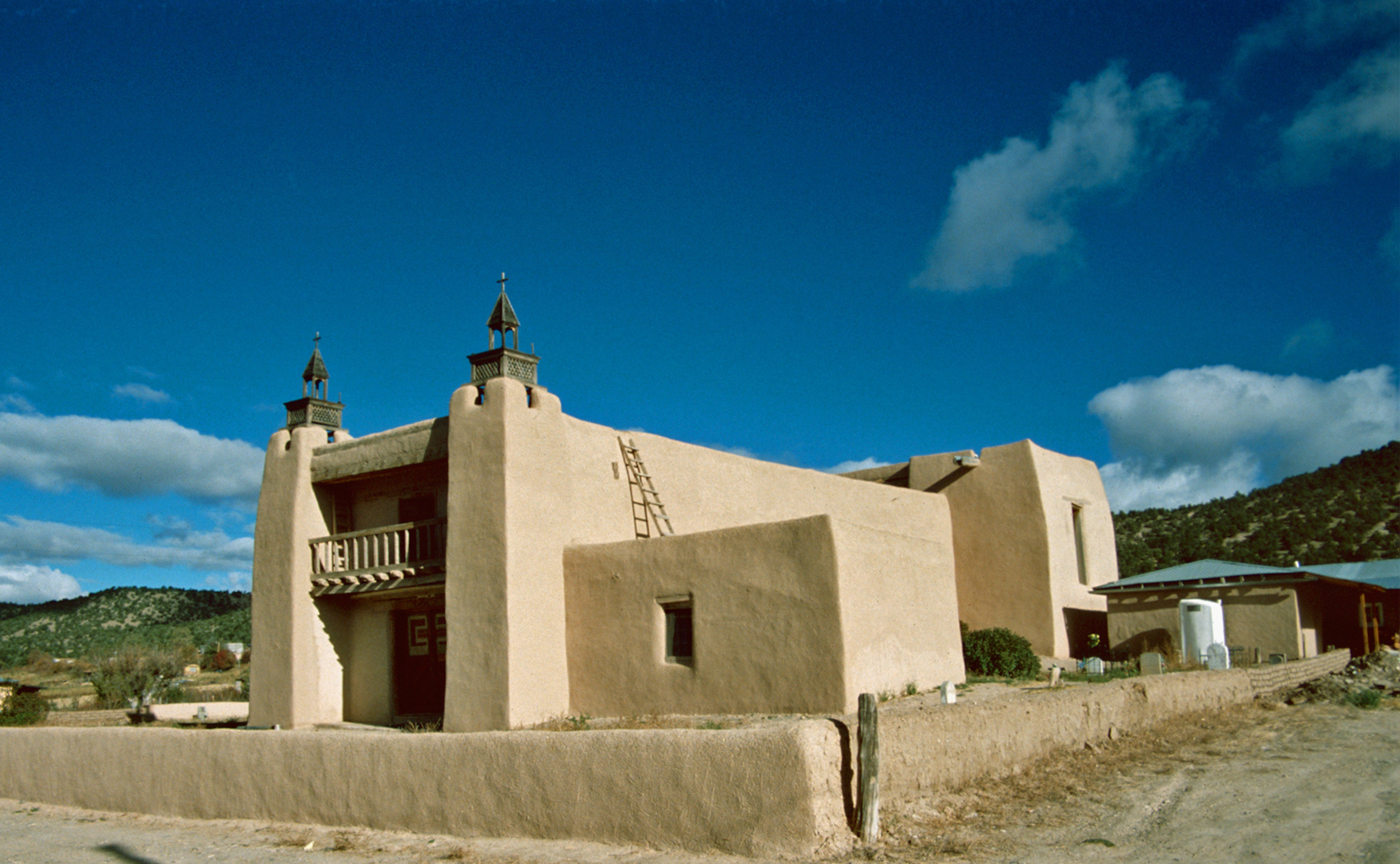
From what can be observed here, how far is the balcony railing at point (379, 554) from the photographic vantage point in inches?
699

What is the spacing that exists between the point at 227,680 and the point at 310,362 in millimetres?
24955

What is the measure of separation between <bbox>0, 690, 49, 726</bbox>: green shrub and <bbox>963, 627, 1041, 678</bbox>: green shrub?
20.3 meters

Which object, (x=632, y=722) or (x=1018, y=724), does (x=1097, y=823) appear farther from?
(x=632, y=722)

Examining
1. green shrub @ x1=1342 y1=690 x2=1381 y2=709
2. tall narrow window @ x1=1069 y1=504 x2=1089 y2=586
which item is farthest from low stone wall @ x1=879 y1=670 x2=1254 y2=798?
tall narrow window @ x1=1069 y1=504 x2=1089 y2=586

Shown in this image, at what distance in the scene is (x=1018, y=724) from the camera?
38.6 feet

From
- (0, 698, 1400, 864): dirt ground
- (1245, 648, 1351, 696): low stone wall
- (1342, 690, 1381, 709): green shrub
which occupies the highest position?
(1245, 648, 1351, 696): low stone wall

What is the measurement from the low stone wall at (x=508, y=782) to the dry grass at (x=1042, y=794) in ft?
2.69

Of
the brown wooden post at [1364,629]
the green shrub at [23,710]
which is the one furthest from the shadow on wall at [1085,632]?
the green shrub at [23,710]

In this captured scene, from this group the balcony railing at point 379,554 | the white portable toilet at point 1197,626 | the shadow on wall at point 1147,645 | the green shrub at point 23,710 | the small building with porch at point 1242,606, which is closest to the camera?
the balcony railing at point 379,554

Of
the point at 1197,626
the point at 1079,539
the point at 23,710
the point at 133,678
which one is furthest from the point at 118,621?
the point at 1197,626

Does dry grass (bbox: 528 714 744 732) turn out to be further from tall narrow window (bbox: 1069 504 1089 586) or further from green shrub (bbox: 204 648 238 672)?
green shrub (bbox: 204 648 238 672)

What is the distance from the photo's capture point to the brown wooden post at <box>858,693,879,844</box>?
8.98m

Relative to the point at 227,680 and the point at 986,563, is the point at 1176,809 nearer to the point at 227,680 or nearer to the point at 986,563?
the point at 986,563

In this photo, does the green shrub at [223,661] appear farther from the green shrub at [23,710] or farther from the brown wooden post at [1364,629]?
the brown wooden post at [1364,629]
